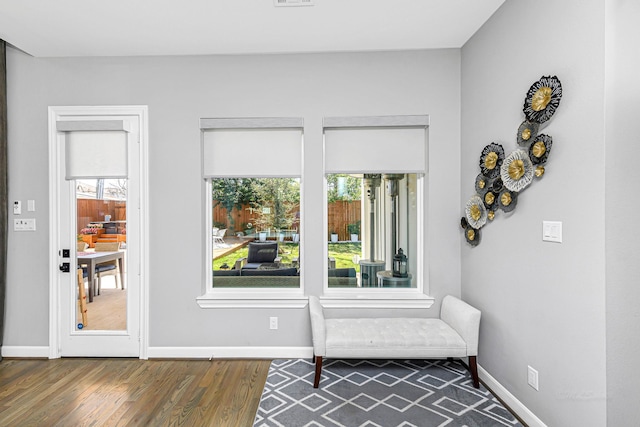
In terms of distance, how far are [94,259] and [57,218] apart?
0.47 meters

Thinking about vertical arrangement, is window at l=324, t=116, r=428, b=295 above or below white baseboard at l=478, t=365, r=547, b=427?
above

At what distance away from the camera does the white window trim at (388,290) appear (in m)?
2.94

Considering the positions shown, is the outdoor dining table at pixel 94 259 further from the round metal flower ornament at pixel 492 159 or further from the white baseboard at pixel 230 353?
the round metal flower ornament at pixel 492 159

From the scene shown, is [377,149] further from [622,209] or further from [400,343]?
[622,209]

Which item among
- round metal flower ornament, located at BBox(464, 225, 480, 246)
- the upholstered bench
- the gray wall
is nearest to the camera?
the gray wall

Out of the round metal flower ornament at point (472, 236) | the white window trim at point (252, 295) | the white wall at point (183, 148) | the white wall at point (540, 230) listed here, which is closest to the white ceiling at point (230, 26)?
the white wall at point (183, 148)

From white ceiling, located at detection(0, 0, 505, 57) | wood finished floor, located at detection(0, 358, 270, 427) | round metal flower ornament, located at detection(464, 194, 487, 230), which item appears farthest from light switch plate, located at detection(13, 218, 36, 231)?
round metal flower ornament, located at detection(464, 194, 487, 230)

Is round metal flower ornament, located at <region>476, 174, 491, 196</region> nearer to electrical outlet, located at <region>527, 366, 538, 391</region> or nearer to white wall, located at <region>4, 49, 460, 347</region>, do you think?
white wall, located at <region>4, 49, 460, 347</region>

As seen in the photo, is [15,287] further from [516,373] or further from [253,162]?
[516,373]

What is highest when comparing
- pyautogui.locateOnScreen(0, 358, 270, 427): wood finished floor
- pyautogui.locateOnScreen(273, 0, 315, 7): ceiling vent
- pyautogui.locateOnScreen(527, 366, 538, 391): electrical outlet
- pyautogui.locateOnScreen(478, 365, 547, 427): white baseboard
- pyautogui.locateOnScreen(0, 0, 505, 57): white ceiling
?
pyautogui.locateOnScreen(0, 0, 505, 57): white ceiling

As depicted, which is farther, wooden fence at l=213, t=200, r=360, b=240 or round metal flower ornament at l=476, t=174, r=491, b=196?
wooden fence at l=213, t=200, r=360, b=240

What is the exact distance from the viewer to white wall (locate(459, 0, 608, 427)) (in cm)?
161

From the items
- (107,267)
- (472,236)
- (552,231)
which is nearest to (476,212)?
(472,236)

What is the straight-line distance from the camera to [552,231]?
6.14 ft
